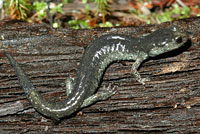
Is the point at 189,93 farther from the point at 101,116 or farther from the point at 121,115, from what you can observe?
the point at 101,116

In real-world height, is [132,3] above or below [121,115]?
above

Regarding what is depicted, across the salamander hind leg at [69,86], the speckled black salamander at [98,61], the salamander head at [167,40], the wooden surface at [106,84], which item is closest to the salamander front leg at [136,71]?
the speckled black salamander at [98,61]

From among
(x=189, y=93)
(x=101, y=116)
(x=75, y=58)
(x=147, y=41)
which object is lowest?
(x=101, y=116)

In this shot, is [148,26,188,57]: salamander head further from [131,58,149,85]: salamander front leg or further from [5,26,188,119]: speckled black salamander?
[131,58,149,85]: salamander front leg

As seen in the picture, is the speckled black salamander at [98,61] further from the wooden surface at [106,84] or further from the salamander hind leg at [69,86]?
the wooden surface at [106,84]

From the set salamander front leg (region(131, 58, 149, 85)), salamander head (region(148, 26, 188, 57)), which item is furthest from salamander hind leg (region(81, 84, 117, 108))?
salamander head (region(148, 26, 188, 57))

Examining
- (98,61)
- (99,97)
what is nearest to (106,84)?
(99,97)

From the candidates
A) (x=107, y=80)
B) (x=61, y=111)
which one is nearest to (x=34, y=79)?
(x=61, y=111)
